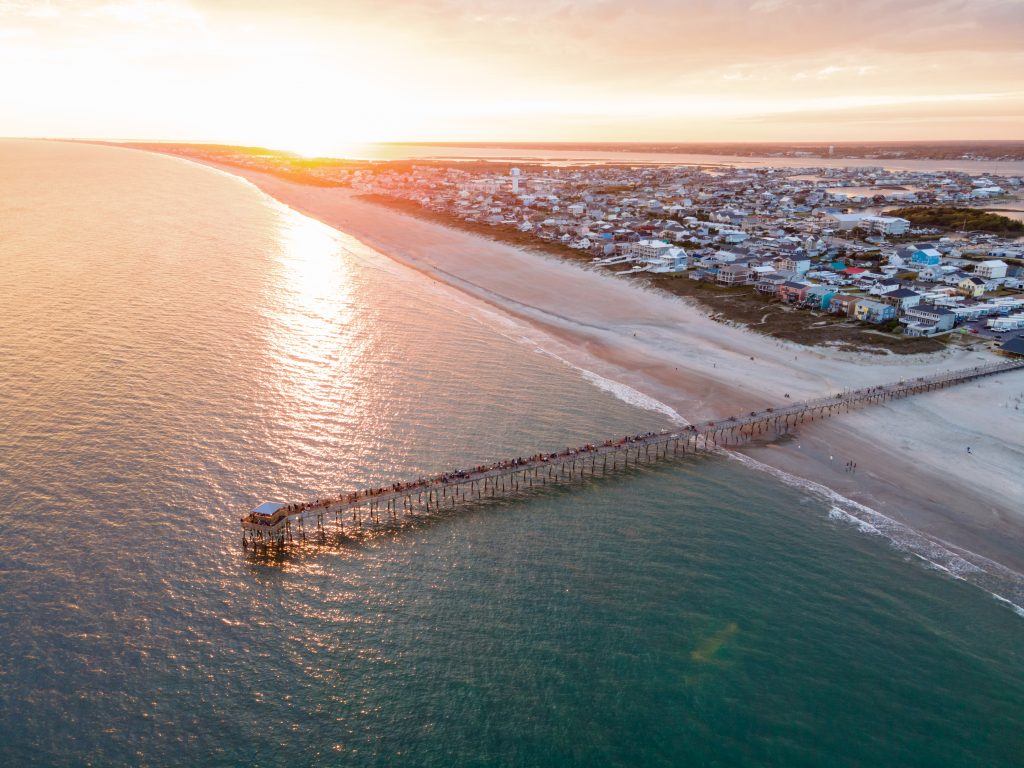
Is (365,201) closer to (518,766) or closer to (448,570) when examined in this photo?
(448,570)

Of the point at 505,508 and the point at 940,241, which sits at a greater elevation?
the point at 940,241

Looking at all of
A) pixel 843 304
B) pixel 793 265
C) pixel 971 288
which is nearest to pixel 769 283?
pixel 793 265

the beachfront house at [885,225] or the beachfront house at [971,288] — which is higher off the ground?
the beachfront house at [885,225]

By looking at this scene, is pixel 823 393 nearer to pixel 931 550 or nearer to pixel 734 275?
pixel 931 550

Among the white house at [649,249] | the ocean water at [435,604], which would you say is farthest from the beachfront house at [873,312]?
the ocean water at [435,604]

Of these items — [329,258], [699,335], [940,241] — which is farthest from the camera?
[940,241]

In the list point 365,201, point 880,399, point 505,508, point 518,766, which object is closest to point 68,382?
point 505,508

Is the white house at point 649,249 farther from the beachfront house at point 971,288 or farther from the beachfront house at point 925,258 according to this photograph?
the beachfront house at point 971,288
